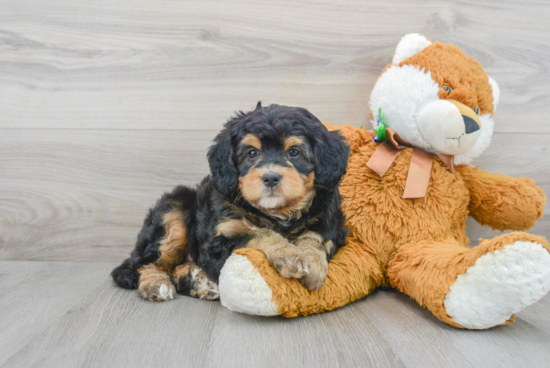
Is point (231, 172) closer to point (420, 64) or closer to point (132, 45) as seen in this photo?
point (420, 64)

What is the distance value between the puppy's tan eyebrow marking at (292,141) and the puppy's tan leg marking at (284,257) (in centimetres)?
36

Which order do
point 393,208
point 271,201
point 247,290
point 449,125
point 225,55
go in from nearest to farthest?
point 247,290 < point 271,201 < point 449,125 < point 393,208 < point 225,55

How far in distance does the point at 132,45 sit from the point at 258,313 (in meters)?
1.70

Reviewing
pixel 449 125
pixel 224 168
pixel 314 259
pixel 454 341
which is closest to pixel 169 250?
pixel 224 168

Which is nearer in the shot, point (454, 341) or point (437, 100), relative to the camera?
point (454, 341)

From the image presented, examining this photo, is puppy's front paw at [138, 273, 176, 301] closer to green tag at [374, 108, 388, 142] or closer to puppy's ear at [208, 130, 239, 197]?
puppy's ear at [208, 130, 239, 197]

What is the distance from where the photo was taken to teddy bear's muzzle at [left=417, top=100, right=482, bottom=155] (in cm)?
172

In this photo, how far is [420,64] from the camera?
6.14 ft

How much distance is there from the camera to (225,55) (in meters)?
2.33

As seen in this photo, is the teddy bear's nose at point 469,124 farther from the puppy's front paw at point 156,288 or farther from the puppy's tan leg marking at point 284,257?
the puppy's front paw at point 156,288

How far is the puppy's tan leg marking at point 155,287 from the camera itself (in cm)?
177

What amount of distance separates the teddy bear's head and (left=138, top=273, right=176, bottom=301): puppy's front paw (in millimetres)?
1248

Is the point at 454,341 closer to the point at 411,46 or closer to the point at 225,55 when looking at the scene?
the point at 411,46

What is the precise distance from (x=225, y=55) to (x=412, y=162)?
121cm
